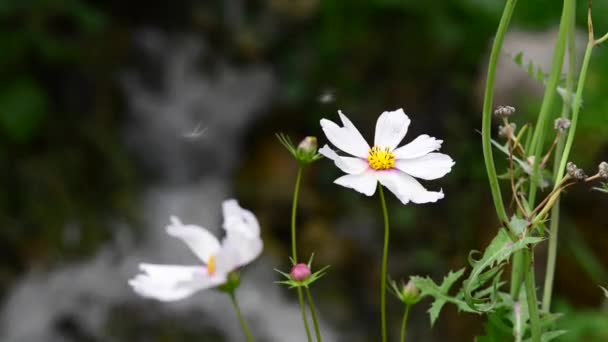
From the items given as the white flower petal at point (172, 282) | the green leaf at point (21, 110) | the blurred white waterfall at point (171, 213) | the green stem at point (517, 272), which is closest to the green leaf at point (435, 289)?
the green stem at point (517, 272)

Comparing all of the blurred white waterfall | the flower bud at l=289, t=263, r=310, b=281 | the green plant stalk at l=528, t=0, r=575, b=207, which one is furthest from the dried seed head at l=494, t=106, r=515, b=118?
the blurred white waterfall

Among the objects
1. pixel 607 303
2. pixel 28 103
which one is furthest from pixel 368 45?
pixel 607 303

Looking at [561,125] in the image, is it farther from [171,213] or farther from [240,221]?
[171,213]

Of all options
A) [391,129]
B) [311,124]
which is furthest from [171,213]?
[391,129]

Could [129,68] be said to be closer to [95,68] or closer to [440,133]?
[95,68]

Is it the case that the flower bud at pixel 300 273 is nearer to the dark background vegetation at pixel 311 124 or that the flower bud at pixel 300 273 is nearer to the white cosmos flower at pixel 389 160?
the white cosmos flower at pixel 389 160

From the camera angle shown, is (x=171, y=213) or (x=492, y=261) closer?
(x=492, y=261)
